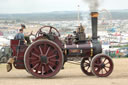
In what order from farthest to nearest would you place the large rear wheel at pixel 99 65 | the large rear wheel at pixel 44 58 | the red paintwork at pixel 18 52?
the large rear wheel at pixel 99 65 < the red paintwork at pixel 18 52 < the large rear wheel at pixel 44 58

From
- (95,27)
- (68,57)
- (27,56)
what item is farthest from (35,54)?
(95,27)

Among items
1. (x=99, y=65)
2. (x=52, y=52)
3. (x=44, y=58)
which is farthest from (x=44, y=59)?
(x=99, y=65)

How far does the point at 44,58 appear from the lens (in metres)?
10.9

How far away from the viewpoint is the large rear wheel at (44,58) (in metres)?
10.9

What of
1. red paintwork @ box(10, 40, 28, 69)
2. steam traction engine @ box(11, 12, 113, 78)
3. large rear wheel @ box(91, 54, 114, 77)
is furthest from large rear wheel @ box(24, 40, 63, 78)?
large rear wheel @ box(91, 54, 114, 77)

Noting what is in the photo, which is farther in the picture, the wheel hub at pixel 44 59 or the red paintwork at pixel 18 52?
the red paintwork at pixel 18 52

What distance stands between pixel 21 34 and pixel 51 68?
57.9 inches

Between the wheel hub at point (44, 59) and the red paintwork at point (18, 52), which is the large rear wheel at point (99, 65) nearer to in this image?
the wheel hub at point (44, 59)

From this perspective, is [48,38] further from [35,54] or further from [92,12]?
[92,12]

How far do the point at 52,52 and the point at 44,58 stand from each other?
303 mm

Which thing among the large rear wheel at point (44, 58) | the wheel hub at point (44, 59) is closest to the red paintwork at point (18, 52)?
the large rear wheel at point (44, 58)

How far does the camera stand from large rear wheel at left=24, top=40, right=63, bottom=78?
35.6ft

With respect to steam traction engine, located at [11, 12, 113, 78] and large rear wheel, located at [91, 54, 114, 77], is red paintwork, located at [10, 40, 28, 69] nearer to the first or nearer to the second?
steam traction engine, located at [11, 12, 113, 78]

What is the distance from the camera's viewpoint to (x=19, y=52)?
36.6ft
